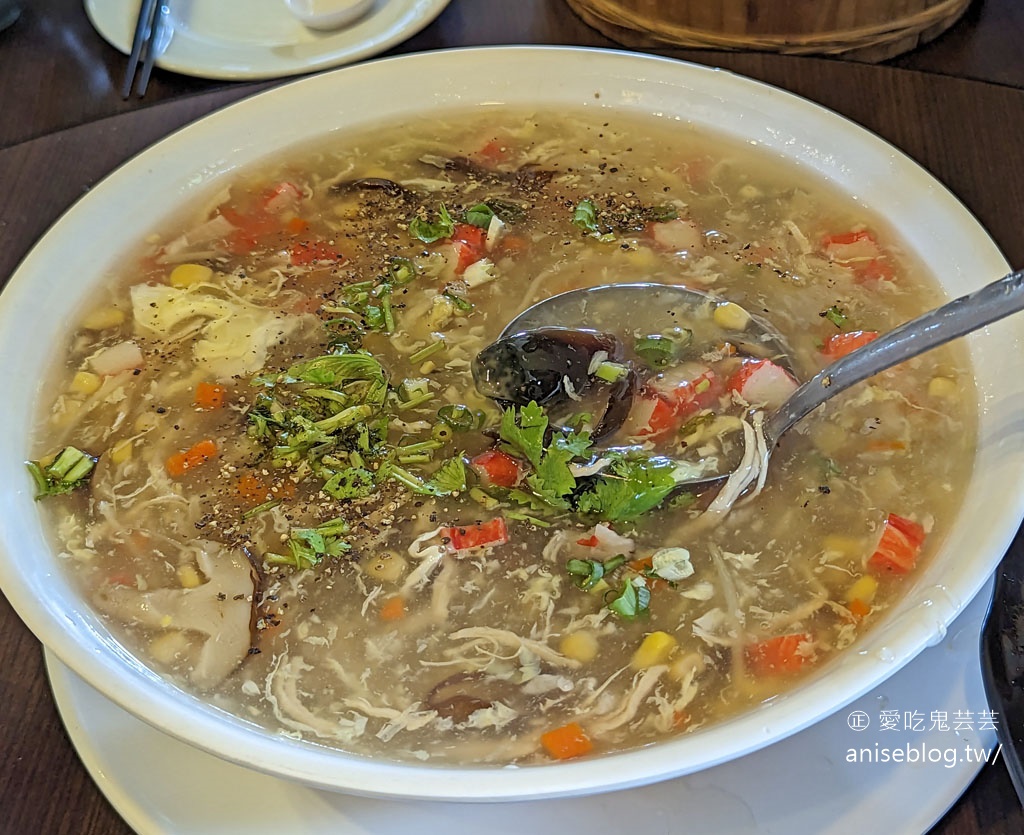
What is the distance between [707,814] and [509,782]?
0.34 m

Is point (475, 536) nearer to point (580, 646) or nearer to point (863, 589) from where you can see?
point (580, 646)

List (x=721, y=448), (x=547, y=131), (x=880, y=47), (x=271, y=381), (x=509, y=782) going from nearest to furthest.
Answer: (x=509, y=782) < (x=721, y=448) < (x=271, y=381) < (x=547, y=131) < (x=880, y=47)

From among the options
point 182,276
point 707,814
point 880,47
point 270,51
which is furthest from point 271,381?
point 880,47

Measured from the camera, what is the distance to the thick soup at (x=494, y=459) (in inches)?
57.0

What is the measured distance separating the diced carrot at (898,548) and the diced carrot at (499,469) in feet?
2.13

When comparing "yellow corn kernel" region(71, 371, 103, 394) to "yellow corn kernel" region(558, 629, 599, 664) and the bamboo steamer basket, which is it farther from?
the bamboo steamer basket

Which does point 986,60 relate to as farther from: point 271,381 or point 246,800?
point 246,800

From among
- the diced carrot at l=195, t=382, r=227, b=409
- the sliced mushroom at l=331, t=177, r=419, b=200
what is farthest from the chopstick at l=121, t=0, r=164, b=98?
the diced carrot at l=195, t=382, r=227, b=409

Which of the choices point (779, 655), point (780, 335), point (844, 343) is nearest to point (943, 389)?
point (844, 343)

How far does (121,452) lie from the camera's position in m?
1.74

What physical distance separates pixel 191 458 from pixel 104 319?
49 centimetres

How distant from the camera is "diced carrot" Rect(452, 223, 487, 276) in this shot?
207cm

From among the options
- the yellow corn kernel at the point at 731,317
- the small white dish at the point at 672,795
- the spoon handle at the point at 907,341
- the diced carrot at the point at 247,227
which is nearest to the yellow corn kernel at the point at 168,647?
the small white dish at the point at 672,795

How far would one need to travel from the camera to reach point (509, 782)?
1.19 metres
